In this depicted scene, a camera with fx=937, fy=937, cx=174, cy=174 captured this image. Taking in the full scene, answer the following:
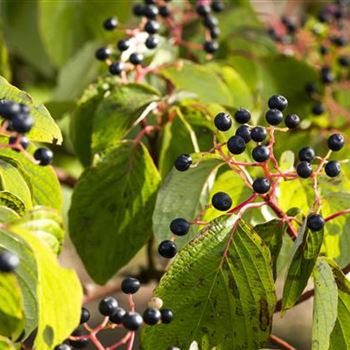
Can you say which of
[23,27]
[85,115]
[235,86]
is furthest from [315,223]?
[23,27]

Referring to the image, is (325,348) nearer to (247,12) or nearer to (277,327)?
(247,12)

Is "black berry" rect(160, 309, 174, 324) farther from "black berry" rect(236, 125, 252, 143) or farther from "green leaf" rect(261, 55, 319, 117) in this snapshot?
"green leaf" rect(261, 55, 319, 117)

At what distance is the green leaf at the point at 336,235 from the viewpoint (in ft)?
4.34

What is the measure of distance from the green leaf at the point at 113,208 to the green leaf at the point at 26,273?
1.25ft

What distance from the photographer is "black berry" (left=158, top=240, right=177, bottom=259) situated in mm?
1208

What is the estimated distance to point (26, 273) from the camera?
3.48ft

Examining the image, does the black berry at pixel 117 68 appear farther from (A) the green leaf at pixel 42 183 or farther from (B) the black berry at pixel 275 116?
(B) the black berry at pixel 275 116

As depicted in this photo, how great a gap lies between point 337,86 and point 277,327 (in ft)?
3.25

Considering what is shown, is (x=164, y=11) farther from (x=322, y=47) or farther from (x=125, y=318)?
(x=125, y=318)

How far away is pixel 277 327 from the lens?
2914mm

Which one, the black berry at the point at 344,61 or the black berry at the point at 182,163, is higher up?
the black berry at the point at 182,163

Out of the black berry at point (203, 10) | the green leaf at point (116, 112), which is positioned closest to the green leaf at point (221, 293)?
the green leaf at point (116, 112)

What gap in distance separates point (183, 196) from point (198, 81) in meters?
0.42

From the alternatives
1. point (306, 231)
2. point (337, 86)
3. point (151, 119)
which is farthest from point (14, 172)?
point (337, 86)
